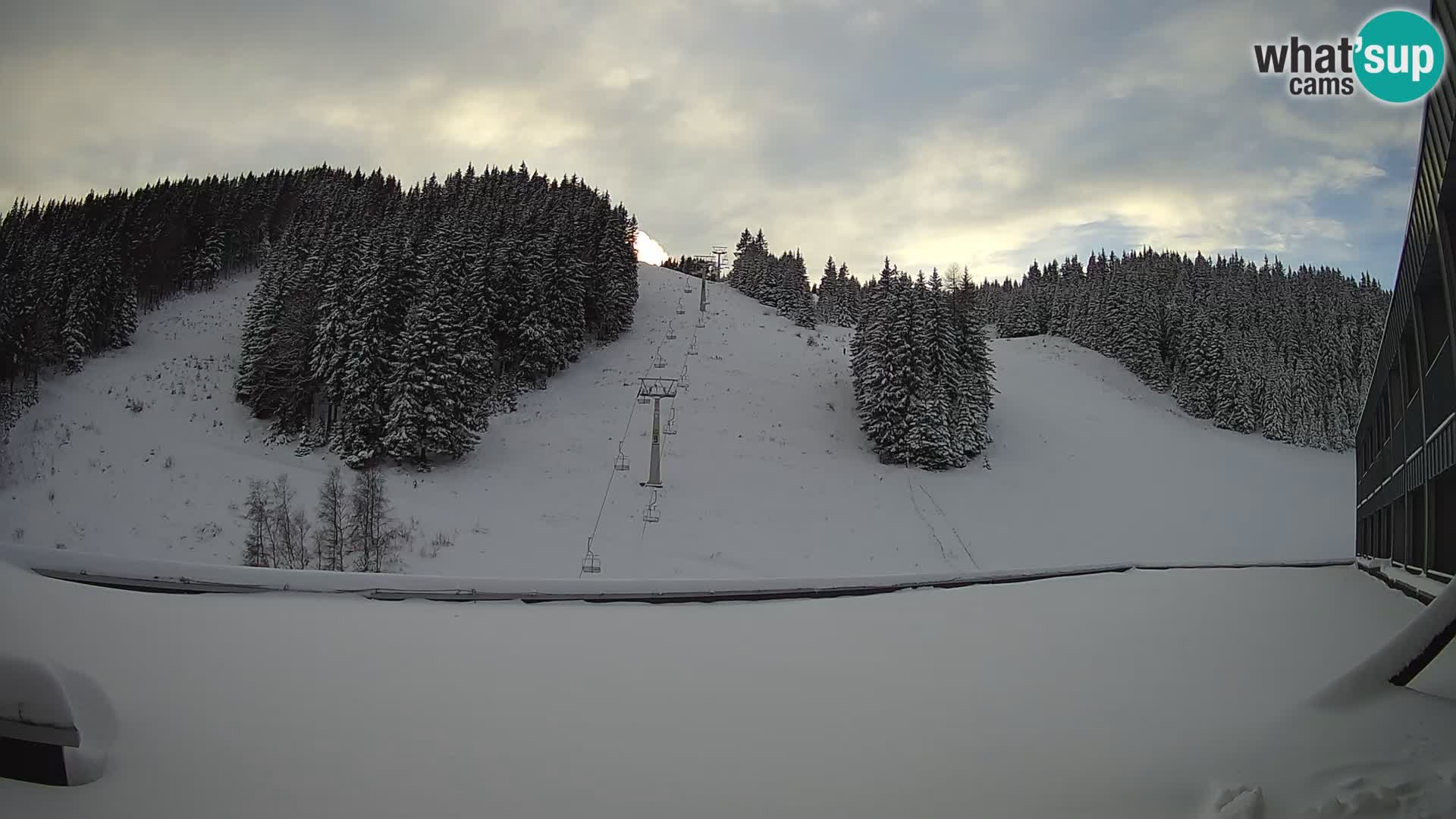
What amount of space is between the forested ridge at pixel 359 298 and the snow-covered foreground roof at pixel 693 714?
13.1m

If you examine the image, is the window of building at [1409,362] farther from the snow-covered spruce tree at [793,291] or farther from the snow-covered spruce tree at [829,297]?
the snow-covered spruce tree at [829,297]

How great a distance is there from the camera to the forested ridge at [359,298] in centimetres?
3316

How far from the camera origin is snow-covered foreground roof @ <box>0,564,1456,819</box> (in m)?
3.34

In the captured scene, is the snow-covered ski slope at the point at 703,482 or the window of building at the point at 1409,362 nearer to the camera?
the window of building at the point at 1409,362

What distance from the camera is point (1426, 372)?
1065 cm

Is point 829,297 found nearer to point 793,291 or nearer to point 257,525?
point 793,291

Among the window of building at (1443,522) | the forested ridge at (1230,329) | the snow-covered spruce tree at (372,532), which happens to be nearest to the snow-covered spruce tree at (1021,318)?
the forested ridge at (1230,329)

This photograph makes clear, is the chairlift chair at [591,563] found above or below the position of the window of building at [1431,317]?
below

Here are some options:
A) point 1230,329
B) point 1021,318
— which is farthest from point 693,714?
point 1021,318

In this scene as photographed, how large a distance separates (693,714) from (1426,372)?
13.0m

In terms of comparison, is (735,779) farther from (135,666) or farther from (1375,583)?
(1375,583)

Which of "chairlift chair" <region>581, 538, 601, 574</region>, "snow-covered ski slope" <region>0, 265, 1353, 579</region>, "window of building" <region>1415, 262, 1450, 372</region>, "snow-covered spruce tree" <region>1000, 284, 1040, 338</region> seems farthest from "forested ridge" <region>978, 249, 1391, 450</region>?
"chairlift chair" <region>581, 538, 601, 574</region>

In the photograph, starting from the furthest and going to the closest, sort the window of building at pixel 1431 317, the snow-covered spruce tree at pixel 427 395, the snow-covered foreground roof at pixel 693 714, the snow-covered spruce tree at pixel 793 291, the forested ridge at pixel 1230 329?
the snow-covered spruce tree at pixel 793 291, the forested ridge at pixel 1230 329, the snow-covered spruce tree at pixel 427 395, the window of building at pixel 1431 317, the snow-covered foreground roof at pixel 693 714

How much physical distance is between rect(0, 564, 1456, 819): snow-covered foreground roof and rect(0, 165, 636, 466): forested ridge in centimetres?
1310
